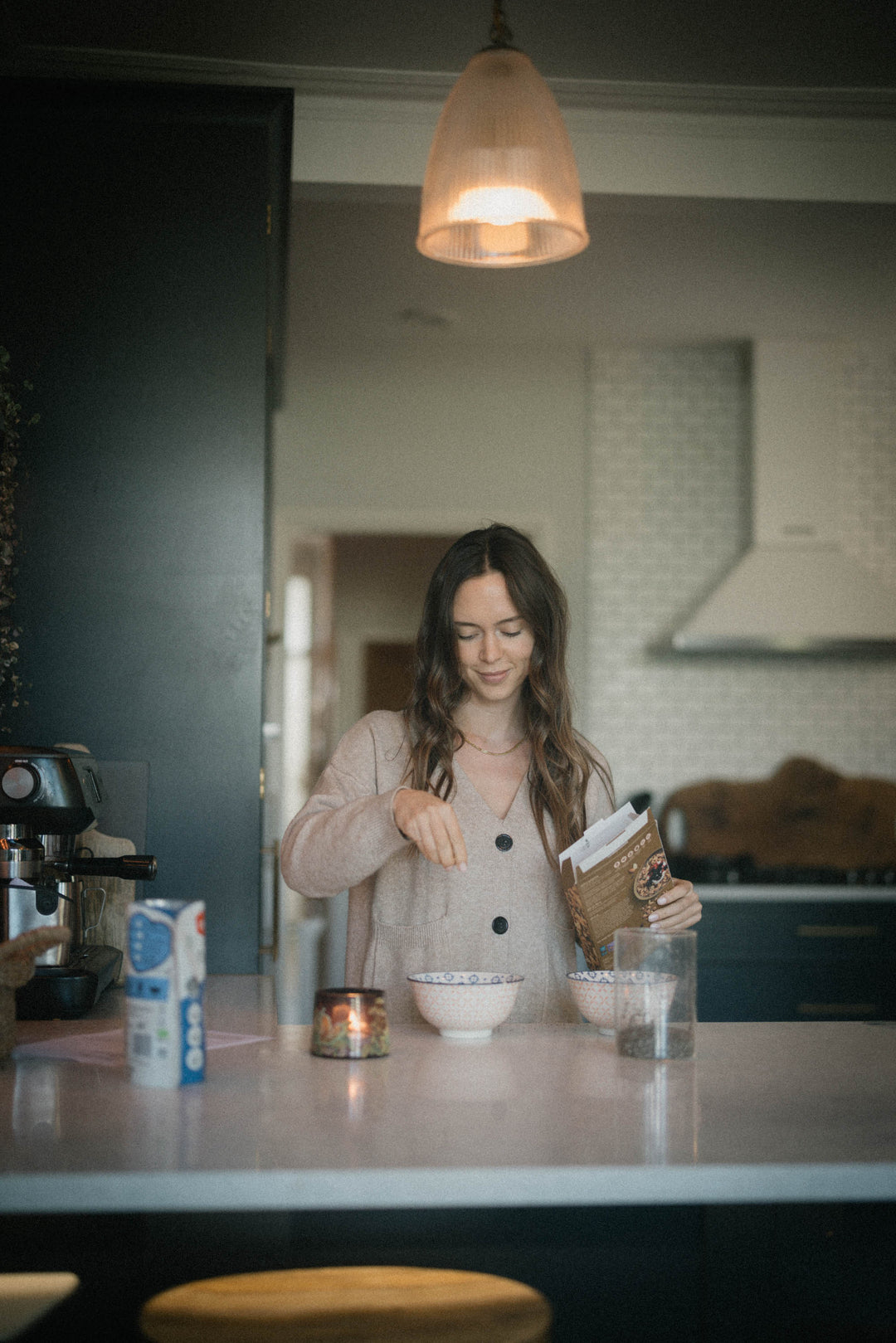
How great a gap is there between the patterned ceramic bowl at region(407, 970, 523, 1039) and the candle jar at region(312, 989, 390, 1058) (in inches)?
4.2

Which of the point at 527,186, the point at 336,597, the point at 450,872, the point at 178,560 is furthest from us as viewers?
the point at 336,597

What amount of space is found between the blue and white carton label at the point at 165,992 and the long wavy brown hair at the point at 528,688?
0.76 m

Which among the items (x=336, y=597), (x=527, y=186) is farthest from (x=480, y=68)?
(x=336, y=597)

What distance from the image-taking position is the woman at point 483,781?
1.88 meters

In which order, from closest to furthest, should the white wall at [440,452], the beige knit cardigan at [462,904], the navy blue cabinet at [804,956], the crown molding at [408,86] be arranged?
1. the beige knit cardigan at [462,904]
2. the crown molding at [408,86]
3. the navy blue cabinet at [804,956]
4. the white wall at [440,452]

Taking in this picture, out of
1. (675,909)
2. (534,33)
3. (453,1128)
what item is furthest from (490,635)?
(534,33)

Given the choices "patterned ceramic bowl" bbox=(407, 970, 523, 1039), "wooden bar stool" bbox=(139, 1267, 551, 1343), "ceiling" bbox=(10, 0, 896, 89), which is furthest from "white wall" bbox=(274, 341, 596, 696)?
"wooden bar stool" bbox=(139, 1267, 551, 1343)

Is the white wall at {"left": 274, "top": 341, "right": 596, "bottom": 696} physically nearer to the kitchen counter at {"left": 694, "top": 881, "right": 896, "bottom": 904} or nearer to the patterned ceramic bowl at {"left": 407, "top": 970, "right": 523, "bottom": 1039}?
the kitchen counter at {"left": 694, "top": 881, "right": 896, "bottom": 904}

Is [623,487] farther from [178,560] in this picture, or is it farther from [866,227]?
[178,560]

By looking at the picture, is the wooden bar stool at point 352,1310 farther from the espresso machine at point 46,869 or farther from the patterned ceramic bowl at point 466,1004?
the espresso machine at point 46,869

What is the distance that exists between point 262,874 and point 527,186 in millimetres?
1465

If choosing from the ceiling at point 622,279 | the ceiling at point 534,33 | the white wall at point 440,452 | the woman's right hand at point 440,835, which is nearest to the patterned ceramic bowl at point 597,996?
the woman's right hand at point 440,835

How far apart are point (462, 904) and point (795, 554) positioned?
9.82ft

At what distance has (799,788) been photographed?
4.62m
